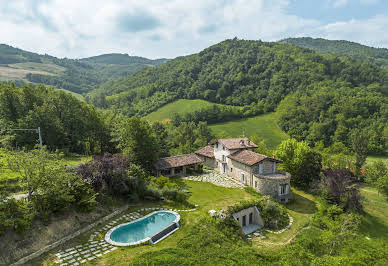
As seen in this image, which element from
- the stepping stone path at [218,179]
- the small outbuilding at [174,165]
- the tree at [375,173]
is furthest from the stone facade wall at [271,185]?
the tree at [375,173]

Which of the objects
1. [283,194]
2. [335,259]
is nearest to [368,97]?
[283,194]

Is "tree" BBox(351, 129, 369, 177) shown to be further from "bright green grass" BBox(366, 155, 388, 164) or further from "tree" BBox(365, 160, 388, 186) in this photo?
"bright green grass" BBox(366, 155, 388, 164)

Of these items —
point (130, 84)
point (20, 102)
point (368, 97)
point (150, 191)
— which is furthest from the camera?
point (130, 84)

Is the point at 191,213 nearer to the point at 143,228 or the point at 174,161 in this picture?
the point at 143,228

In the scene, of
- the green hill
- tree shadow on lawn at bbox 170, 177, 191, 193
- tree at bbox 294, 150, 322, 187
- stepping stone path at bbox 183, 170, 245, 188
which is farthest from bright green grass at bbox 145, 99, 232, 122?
tree at bbox 294, 150, 322, 187

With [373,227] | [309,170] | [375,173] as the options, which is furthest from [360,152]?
[373,227]

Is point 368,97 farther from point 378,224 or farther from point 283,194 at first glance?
point 283,194
